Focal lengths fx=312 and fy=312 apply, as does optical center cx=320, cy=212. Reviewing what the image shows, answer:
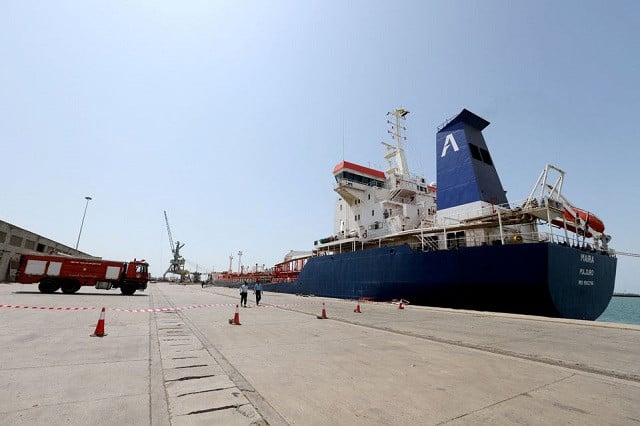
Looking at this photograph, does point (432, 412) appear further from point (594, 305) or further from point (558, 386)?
point (594, 305)

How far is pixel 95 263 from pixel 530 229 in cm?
2884

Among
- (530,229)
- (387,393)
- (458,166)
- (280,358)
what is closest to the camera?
(387,393)

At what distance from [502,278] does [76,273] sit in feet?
88.3

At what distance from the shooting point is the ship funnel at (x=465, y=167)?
61.4 feet

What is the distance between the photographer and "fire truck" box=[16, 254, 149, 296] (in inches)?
830

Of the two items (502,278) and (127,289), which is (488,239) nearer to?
(502,278)

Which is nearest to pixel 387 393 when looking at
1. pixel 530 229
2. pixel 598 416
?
pixel 598 416

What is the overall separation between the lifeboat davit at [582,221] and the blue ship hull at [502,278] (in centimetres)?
128

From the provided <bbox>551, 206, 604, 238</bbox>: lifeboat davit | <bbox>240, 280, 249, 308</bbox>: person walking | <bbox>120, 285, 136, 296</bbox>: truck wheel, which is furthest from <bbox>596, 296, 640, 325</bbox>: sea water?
<bbox>120, 285, 136, 296</bbox>: truck wheel

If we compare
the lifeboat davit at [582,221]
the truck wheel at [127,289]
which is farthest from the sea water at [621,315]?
the truck wheel at [127,289]

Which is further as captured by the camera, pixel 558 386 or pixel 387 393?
pixel 558 386

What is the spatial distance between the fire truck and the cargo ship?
15.5 m

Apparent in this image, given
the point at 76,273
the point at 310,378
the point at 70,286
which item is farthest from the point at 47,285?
the point at 310,378

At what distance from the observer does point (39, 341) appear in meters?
6.55
